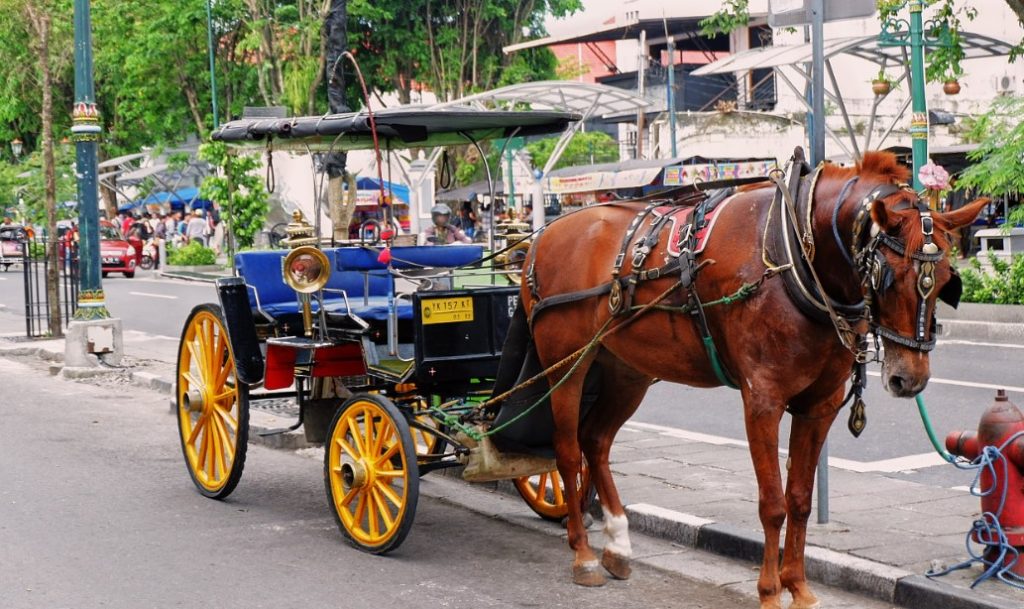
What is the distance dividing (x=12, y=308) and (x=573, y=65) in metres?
26.1

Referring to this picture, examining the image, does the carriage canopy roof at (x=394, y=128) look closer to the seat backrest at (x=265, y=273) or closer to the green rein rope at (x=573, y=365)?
the seat backrest at (x=265, y=273)

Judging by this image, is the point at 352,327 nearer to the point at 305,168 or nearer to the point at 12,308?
the point at 12,308

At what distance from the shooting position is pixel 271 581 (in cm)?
610

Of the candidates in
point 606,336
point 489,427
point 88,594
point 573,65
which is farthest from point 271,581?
point 573,65

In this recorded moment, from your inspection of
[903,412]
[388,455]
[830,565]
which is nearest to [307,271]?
[388,455]

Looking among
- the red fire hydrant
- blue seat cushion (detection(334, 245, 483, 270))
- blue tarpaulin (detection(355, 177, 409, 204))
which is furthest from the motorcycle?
the red fire hydrant

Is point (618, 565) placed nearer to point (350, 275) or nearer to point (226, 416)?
point (226, 416)

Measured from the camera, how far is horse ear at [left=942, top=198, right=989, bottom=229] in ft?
15.4

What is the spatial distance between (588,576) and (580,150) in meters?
39.3

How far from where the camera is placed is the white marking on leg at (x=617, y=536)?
6074 millimetres

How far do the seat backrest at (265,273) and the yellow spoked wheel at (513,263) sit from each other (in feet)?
4.78

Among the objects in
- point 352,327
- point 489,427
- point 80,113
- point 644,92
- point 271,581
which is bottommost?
point 271,581

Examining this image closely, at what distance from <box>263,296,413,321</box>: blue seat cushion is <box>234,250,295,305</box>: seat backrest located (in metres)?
0.07

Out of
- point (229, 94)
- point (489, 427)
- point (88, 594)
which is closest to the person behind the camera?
point (88, 594)
